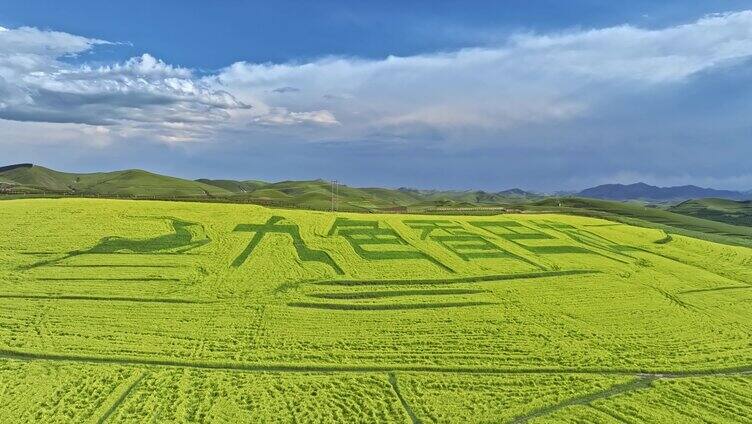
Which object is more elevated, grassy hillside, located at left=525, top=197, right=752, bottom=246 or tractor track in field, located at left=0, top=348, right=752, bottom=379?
grassy hillside, located at left=525, top=197, right=752, bottom=246

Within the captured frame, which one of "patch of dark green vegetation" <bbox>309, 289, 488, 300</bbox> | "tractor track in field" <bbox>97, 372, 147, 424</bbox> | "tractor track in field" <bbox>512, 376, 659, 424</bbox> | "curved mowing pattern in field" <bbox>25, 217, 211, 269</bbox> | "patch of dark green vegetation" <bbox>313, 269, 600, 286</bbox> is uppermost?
"curved mowing pattern in field" <bbox>25, 217, 211, 269</bbox>

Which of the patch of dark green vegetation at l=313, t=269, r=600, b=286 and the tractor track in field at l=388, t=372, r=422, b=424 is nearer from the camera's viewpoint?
the tractor track in field at l=388, t=372, r=422, b=424

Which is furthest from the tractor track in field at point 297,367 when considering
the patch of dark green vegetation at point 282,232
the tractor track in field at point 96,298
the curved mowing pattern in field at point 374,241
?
the curved mowing pattern in field at point 374,241

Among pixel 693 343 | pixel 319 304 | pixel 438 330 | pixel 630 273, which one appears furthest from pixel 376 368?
pixel 630 273

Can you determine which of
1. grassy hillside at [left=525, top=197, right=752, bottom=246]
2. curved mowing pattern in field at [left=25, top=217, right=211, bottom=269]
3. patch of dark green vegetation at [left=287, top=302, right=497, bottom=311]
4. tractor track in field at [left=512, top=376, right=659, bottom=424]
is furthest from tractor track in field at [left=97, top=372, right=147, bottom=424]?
grassy hillside at [left=525, top=197, right=752, bottom=246]

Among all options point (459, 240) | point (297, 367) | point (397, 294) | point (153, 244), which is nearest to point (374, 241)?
point (459, 240)

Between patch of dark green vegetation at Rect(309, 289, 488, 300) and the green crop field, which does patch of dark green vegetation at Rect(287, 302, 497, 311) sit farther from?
patch of dark green vegetation at Rect(309, 289, 488, 300)

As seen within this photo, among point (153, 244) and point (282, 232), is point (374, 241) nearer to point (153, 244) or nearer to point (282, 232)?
point (282, 232)
